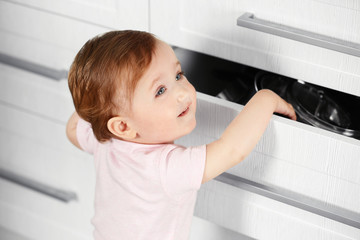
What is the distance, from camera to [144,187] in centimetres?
78

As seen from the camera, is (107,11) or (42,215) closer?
(107,11)

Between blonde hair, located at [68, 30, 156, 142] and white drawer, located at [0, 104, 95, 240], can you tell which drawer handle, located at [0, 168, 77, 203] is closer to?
white drawer, located at [0, 104, 95, 240]

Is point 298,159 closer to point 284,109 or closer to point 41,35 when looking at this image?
point 284,109

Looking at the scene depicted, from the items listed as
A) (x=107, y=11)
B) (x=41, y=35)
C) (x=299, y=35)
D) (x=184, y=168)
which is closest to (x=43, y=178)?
(x=41, y=35)

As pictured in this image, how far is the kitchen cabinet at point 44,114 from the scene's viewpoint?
0.94 m

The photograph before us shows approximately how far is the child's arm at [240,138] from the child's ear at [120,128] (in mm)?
100

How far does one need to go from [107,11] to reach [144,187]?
0.29 meters

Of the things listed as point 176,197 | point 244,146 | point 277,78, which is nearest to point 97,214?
point 176,197

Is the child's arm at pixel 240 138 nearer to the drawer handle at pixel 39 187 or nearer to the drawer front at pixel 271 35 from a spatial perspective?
the drawer front at pixel 271 35

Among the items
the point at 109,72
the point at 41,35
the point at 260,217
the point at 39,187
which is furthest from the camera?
the point at 39,187

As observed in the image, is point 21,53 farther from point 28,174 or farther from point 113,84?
point 113,84

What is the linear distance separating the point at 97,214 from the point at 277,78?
14.2 inches

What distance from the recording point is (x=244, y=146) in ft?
2.39

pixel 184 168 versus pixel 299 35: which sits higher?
pixel 299 35
